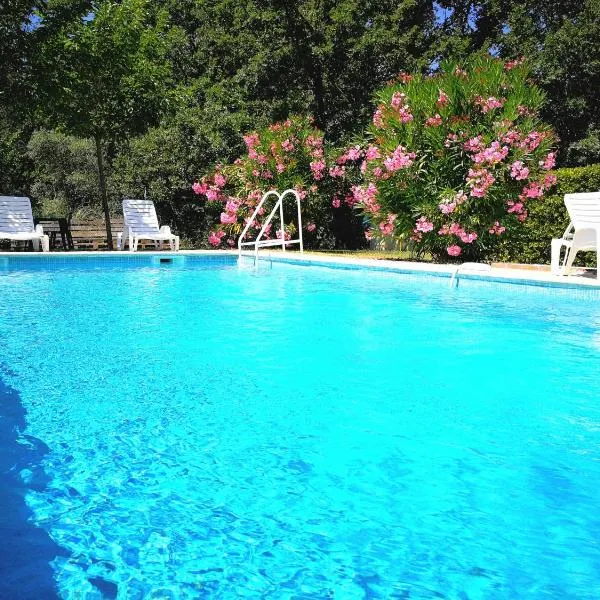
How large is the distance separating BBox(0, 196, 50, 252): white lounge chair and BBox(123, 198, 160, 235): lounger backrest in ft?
6.23

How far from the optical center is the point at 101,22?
48.8ft

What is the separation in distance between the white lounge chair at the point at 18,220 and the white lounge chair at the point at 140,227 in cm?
179

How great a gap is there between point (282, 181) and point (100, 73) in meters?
4.54

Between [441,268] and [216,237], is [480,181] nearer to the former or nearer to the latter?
[441,268]

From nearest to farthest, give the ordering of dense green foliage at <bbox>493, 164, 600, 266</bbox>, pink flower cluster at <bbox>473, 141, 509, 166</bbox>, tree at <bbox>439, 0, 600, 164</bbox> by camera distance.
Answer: pink flower cluster at <bbox>473, 141, 509, 166</bbox>
dense green foliage at <bbox>493, 164, 600, 266</bbox>
tree at <bbox>439, 0, 600, 164</bbox>

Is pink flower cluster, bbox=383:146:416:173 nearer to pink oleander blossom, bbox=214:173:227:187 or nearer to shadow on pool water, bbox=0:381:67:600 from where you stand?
pink oleander blossom, bbox=214:173:227:187

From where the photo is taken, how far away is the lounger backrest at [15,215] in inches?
575

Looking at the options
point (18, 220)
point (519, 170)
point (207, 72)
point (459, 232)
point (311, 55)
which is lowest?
point (459, 232)

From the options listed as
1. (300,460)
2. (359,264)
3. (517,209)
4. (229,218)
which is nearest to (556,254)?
(517,209)

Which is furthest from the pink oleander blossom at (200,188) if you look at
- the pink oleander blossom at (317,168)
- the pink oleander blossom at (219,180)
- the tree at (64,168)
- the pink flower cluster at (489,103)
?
the tree at (64,168)

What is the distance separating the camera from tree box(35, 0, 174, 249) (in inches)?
571

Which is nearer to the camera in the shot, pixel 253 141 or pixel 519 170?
pixel 519 170

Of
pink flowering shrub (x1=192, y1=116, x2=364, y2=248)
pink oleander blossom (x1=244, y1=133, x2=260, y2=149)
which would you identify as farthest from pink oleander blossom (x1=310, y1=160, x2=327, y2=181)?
pink oleander blossom (x1=244, y1=133, x2=260, y2=149)

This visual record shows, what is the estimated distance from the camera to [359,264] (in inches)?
451
